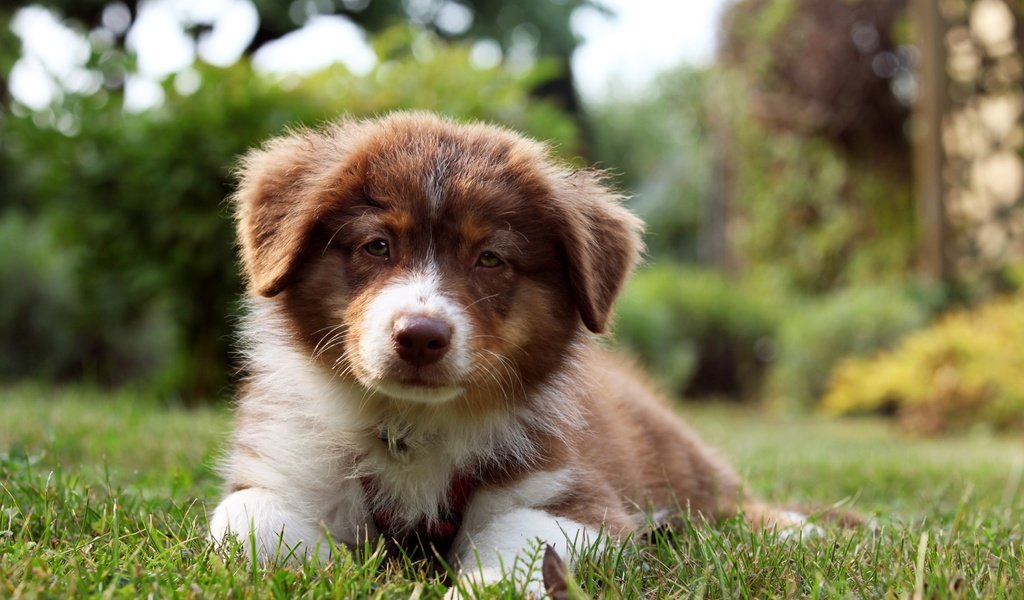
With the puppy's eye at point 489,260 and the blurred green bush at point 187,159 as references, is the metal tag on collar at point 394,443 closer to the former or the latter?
the puppy's eye at point 489,260

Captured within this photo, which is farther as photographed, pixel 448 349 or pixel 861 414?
pixel 861 414

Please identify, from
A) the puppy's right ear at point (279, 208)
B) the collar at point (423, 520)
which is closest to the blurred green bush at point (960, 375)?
the collar at point (423, 520)

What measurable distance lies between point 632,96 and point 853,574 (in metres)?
50.4

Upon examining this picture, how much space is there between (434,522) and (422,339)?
0.68 metres

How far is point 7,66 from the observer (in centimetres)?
868

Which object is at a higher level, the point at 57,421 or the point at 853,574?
the point at 853,574

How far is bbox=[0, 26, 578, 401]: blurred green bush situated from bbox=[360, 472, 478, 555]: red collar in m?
4.63

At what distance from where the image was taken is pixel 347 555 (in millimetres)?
2578

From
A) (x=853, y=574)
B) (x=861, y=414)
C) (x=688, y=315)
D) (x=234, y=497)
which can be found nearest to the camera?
(x=853, y=574)

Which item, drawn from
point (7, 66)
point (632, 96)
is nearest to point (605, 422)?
point (7, 66)

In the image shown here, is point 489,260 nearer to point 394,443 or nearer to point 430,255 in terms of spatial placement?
point 430,255

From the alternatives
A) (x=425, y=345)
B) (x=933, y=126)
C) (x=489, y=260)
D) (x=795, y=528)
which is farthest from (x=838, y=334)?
(x=425, y=345)

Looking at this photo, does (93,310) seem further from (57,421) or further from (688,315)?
(688,315)

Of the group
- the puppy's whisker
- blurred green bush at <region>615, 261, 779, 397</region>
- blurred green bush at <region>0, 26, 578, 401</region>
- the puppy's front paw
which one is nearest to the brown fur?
the puppy's whisker
